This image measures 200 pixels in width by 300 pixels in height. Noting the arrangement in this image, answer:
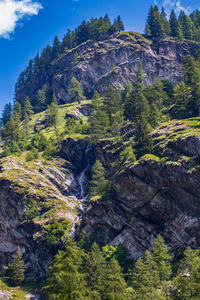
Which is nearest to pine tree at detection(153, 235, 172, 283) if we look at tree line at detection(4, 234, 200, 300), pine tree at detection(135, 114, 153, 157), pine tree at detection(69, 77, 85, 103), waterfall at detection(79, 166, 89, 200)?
tree line at detection(4, 234, 200, 300)

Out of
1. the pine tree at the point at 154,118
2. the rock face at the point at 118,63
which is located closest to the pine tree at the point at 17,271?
the pine tree at the point at 154,118

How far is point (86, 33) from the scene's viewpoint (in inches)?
5984

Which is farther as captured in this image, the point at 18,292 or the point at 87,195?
the point at 87,195

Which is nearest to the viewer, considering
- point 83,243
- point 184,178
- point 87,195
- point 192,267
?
point 192,267

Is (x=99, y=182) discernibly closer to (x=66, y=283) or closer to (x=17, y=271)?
(x=17, y=271)

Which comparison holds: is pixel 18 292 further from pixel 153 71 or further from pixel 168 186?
pixel 153 71

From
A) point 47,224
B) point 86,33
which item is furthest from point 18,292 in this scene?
point 86,33

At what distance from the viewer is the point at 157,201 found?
45406 millimetres

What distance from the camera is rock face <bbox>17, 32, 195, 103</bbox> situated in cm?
12319

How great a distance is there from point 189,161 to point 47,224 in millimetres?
33679

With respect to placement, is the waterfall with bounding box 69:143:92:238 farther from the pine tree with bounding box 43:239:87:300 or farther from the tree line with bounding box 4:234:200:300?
the pine tree with bounding box 43:239:87:300

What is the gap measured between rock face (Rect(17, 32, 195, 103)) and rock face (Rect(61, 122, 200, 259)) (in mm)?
77896

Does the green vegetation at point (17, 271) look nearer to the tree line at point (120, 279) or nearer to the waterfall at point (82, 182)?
the tree line at point (120, 279)

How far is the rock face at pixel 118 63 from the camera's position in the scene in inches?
4850
